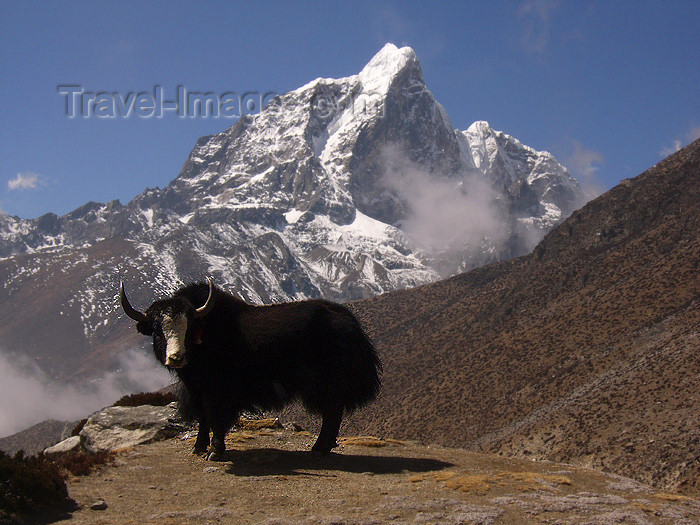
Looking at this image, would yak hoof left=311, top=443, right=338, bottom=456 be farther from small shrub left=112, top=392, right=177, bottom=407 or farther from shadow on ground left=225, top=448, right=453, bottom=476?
small shrub left=112, top=392, right=177, bottom=407

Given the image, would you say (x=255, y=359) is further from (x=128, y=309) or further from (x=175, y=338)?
(x=128, y=309)

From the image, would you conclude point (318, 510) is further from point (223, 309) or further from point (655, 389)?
point (655, 389)

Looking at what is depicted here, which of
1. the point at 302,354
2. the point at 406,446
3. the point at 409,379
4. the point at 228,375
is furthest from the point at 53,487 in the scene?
the point at 409,379

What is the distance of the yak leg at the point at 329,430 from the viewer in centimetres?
1664

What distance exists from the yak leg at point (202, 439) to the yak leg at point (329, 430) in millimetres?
2501

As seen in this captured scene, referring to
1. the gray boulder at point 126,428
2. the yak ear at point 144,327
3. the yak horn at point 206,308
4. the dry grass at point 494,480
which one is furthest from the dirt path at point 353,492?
the yak horn at point 206,308

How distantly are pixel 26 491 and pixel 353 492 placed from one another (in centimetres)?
535

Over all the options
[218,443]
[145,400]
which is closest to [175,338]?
[218,443]

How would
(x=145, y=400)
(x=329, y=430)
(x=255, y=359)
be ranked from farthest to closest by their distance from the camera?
(x=145, y=400) < (x=329, y=430) < (x=255, y=359)

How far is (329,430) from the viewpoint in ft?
55.1

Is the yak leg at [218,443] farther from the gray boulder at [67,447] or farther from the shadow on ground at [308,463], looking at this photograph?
the gray boulder at [67,447]

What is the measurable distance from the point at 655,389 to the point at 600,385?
29.2 ft

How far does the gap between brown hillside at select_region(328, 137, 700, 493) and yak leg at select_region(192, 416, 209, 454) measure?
106ft

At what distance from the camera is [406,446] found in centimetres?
1956
